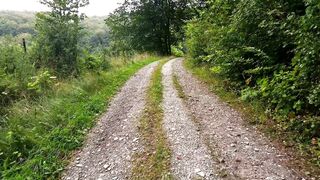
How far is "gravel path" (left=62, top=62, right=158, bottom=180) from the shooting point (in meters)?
4.25

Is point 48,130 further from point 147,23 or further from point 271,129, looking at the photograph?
point 147,23

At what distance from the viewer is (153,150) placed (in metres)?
4.68

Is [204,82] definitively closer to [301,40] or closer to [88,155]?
[301,40]

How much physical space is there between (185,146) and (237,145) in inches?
36.2

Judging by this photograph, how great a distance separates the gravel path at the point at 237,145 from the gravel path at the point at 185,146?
0.22 m

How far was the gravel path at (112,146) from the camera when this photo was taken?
4.25m

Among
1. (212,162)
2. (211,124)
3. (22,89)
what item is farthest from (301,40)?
(22,89)

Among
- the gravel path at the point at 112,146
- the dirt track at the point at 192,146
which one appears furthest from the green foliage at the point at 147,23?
the dirt track at the point at 192,146

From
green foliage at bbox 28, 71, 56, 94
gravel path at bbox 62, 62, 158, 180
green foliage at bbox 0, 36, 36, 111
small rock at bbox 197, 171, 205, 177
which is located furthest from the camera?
green foliage at bbox 0, 36, 36, 111

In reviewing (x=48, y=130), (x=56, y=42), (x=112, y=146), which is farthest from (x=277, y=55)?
(x=56, y=42)

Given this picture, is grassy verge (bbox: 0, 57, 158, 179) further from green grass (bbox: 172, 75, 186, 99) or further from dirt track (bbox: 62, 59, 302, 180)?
green grass (bbox: 172, 75, 186, 99)

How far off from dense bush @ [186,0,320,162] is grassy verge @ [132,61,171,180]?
2.34 m

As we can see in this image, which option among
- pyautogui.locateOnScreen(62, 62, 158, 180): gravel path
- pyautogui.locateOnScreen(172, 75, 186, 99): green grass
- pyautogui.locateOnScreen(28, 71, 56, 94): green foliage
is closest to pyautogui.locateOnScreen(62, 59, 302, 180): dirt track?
pyautogui.locateOnScreen(62, 62, 158, 180): gravel path

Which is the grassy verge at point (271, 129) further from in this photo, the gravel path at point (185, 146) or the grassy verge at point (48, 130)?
the grassy verge at point (48, 130)
